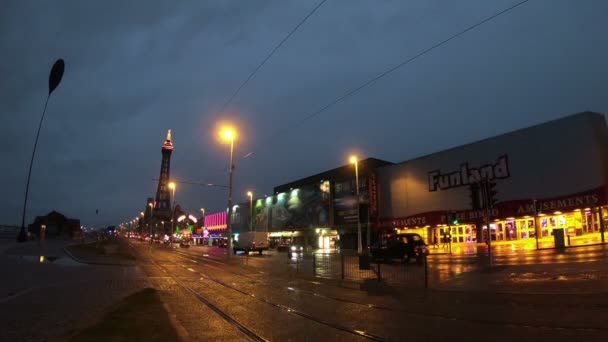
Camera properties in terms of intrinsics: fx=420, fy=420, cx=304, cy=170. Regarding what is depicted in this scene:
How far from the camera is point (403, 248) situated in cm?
2719

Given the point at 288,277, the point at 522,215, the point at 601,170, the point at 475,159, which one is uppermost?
the point at 475,159

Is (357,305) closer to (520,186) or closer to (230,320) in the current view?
(230,320)

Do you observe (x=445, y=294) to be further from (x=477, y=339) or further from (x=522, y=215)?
(x=522, y=215)

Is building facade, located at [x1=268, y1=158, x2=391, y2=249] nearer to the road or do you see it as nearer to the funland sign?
the funland sign

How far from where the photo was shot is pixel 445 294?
13.5m

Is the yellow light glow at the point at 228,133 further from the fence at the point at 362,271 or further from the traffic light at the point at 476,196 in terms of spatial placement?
the traffic light at the point at 476,196

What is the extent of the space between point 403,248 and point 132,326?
70.6 ft

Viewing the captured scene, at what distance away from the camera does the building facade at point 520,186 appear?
33.6 meters

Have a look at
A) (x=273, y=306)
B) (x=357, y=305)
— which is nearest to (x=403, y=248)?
(x=357, y=305)

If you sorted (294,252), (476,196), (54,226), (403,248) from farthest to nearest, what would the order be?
(54,226)
(294,252)
(403,248)
(476,196)

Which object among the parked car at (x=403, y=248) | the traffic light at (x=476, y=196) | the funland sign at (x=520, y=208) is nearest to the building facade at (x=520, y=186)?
the funland sign at (x=520, y=208)

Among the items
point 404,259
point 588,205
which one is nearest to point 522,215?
point 588,205

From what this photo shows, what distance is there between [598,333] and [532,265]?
1207cm

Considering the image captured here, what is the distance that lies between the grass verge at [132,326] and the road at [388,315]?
22.7 inches
